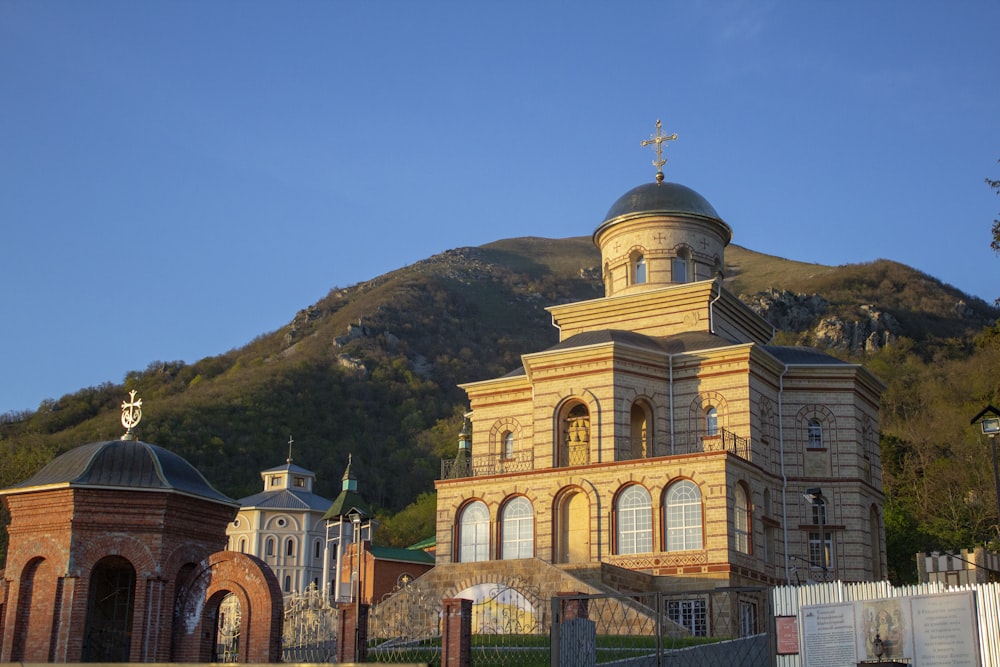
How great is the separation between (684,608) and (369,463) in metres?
64.4

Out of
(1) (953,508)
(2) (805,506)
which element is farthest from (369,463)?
(2) (805,506)

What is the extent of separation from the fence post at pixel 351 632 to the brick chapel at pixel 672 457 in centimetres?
1119

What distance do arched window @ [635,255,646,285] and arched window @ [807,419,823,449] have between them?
7.14 metres

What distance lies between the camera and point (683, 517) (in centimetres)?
2944

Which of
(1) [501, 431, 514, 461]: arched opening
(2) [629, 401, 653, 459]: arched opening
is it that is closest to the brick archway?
(2) [629, 401, 653, 459]: arched opening

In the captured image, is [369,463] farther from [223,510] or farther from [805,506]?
[223,510]

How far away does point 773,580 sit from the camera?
31.5m

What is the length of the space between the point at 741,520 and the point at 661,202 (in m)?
11.9

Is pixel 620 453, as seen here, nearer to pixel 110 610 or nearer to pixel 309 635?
pixel 309 635

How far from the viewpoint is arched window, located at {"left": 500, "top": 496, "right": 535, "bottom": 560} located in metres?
31.7

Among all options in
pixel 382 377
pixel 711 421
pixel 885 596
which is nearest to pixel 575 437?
pixel 711 421

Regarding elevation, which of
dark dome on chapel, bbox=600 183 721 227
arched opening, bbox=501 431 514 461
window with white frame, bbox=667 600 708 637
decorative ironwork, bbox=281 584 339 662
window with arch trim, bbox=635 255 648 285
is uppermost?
dark dome on chapel, bbox=600 183 721 227

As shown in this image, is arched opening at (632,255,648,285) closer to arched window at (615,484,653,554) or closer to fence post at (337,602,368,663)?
arched window at (615,484,653,554)

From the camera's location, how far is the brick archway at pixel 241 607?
688 inches
